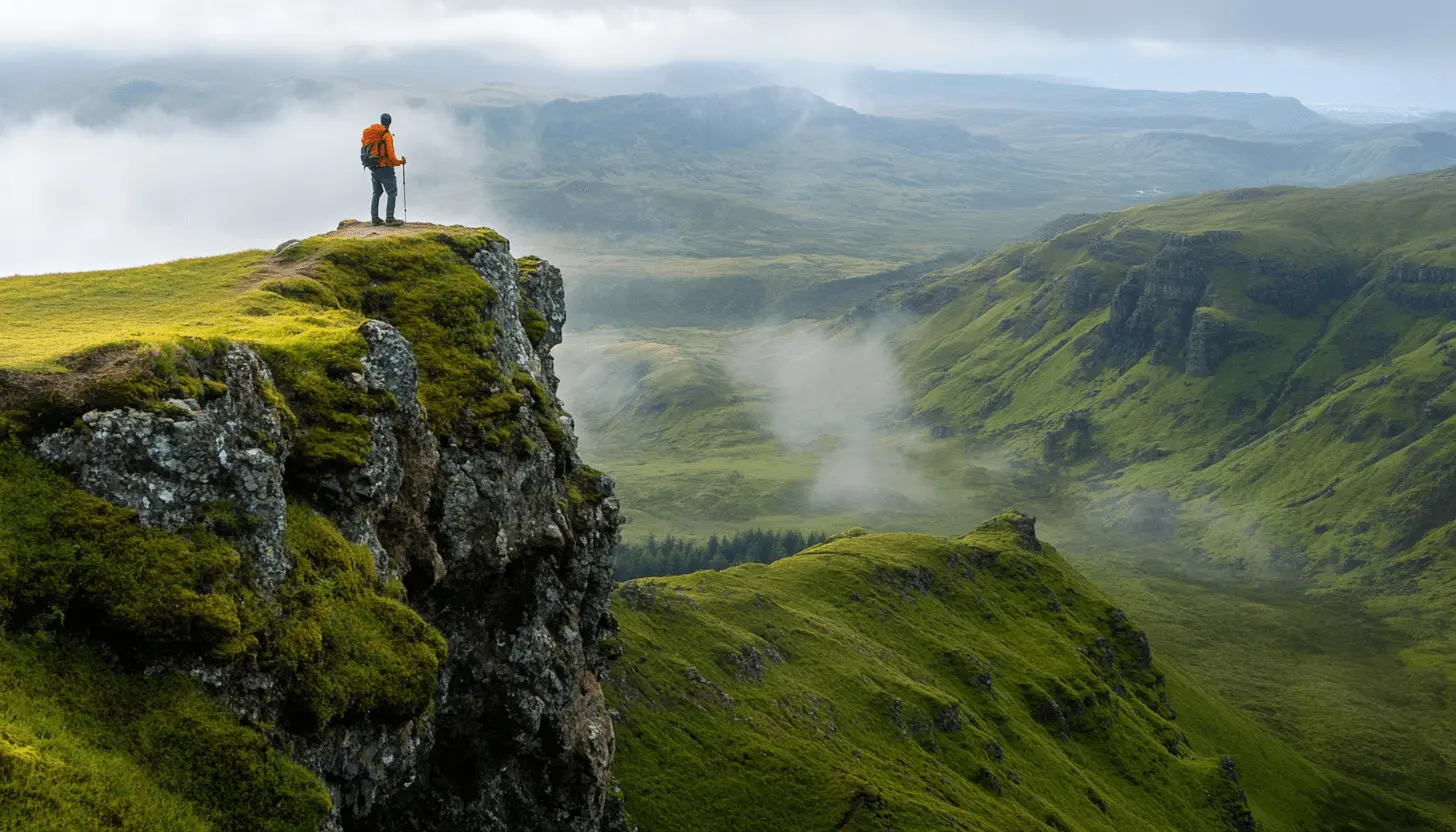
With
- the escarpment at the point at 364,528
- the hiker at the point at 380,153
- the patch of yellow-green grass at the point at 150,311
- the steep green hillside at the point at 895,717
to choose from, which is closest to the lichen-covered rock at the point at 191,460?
the escarpment at the point at 364,528

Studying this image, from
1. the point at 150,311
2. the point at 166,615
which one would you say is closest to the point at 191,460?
the point at 166,615

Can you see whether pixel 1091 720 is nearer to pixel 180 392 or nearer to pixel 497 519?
pixel 497 519

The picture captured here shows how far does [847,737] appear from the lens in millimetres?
120312

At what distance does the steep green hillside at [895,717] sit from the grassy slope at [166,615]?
66.3 meters

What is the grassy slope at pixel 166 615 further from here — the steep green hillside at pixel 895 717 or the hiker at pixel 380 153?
the steep green hillside at pixel 895 717

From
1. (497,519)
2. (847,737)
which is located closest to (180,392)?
(497,519)

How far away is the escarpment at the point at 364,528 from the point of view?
27844 mm

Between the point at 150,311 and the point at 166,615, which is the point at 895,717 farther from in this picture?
the point at 166,615

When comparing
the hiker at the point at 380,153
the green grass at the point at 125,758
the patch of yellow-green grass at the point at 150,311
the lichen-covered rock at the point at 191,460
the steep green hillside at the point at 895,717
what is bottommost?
the steep green hillside at the point at 895,717

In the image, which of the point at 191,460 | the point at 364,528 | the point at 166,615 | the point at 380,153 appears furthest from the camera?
the point at 380,153

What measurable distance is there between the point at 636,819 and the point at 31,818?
75.9 m

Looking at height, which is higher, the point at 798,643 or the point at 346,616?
the point at 346,616

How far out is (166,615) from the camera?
1048 inches

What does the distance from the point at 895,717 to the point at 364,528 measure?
345 feet
